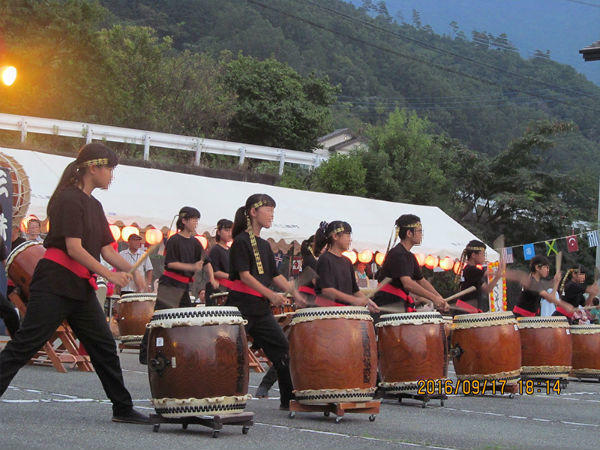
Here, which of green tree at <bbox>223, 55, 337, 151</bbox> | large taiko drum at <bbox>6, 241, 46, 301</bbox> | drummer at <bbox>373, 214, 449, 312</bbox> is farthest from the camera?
green tree at <bbox>223, 55, 337, 151</bbox>

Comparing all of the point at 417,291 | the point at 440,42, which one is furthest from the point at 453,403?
the point at 440,42

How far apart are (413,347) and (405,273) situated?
28.9 inches

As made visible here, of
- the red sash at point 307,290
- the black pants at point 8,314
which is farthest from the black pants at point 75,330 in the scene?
the red sash at point 307,290

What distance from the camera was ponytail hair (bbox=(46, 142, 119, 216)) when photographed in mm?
5891

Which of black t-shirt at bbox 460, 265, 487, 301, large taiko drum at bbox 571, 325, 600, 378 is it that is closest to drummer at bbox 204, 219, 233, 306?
black t-shirt at bbox 460, 265, 487, 301

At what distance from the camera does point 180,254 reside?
32.1 ft

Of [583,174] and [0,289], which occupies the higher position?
[583,174]

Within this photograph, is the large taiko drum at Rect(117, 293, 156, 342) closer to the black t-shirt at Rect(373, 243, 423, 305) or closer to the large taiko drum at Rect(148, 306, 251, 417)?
the black t-shirt at Rect(373, 243, 423, 305)

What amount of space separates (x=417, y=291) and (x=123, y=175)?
29.2 feet

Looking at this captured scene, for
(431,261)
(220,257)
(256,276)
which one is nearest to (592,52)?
(431,261)

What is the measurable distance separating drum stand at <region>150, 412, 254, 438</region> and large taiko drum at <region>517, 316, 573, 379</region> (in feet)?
18.5

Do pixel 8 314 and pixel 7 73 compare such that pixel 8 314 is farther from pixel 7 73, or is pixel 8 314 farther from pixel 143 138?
pixel 143 138

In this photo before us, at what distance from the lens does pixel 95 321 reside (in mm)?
5883

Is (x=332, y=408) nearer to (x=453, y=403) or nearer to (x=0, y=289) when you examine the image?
(x=453, y=403)
